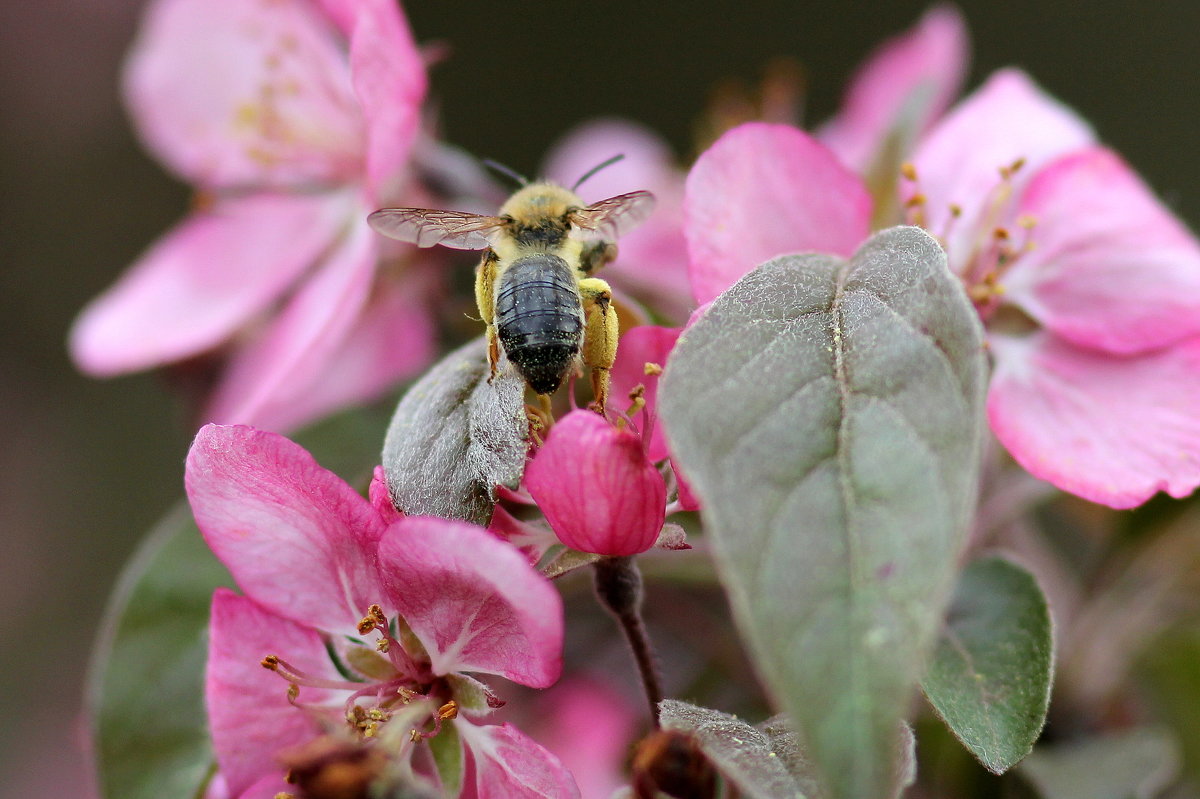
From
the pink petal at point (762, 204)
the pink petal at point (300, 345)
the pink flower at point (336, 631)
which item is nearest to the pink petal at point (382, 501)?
the pink flower at point (336, 631)

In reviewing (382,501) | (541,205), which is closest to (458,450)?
(382,501)

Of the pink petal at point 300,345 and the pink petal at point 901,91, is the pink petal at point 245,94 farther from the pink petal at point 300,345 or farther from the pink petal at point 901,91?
the pink petal at point 901,91

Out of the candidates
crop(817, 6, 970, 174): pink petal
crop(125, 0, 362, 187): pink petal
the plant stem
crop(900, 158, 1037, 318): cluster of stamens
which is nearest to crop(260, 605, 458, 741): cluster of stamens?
the plant stem

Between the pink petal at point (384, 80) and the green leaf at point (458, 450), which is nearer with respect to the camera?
the green leaf at point (458, 450)

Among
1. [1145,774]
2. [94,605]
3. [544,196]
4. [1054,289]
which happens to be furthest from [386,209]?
[94,605]

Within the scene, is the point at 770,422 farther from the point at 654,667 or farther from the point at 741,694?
the point at 741,694

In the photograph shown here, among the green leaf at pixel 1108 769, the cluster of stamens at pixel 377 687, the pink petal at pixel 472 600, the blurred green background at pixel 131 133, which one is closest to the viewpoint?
the pink petal at pixel 472 600

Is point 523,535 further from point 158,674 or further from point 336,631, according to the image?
point 158,674
